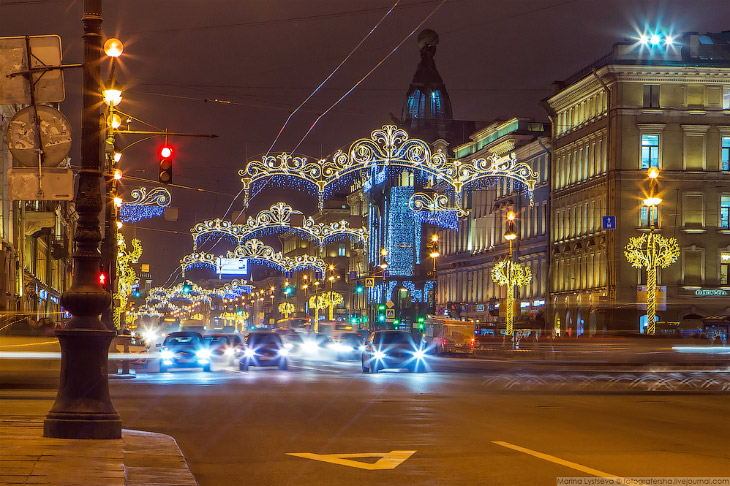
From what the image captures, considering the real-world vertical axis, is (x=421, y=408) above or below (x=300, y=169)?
below

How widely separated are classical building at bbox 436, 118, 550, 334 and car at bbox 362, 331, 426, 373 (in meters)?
38.2

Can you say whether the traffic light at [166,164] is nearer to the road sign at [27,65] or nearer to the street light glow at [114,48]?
the street light glow at [114,48]

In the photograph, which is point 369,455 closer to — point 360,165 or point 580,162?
point 360,165

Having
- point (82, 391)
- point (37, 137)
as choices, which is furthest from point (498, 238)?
point (37, 137)

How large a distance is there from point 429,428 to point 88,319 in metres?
6.27

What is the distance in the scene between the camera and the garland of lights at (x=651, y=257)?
5297 cm

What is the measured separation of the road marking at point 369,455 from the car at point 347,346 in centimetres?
4597

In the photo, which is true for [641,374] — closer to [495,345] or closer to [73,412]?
[495,345]

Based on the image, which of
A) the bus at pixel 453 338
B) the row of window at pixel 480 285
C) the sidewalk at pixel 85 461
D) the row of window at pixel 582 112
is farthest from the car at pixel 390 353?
the row of window at pixel 480 285

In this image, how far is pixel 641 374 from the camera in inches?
1591

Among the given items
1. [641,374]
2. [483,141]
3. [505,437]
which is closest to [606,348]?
[641,374]

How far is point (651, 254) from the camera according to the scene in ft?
181

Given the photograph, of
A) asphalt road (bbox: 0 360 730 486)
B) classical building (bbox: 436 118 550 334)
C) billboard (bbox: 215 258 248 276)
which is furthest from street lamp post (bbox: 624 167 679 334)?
billboard (bbox: 215 258 248 276)

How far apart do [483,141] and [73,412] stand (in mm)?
87534
